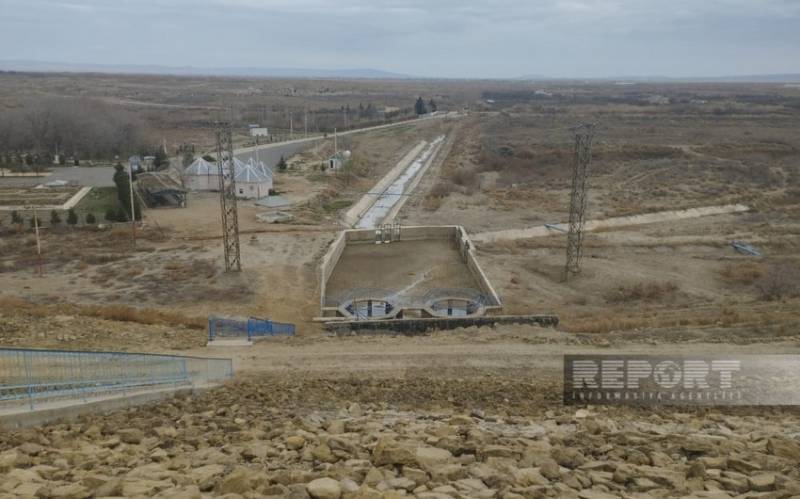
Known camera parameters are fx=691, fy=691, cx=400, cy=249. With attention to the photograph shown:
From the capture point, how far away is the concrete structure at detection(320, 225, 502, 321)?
19766 millimetres

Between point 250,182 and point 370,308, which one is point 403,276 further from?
point 250,182

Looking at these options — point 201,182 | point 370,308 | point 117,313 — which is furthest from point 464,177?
point 117,313

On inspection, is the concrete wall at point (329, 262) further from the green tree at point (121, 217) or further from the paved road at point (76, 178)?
the paved road at point (76, 178)

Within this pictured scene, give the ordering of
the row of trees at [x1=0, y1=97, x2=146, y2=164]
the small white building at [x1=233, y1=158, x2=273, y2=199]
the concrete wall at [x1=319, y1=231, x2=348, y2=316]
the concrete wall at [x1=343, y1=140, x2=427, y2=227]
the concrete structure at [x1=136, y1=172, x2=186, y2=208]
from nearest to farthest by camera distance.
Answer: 1. the concrete wall at [x1=319, y1=231, x2=348, y2=316]
2. the concrete structure at [x1=136, y1=172, x2=186, y2=208]
3. the concrete wall at [x1=343, y1=140, x2=427, y2=227]
4. the small white building at [x1=233, y1=158, x2=273, y2=199]
5. the row of trees at [x1=0, y1=97, x2=146, y2=164]

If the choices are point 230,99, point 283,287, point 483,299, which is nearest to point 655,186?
point 483,299

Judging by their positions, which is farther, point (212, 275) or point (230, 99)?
point (230, 99)

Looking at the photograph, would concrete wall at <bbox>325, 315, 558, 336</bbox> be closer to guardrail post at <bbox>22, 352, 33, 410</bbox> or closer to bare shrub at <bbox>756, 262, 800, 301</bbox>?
bare shrub at <bbox>756, 262, 800, 301</bbox>

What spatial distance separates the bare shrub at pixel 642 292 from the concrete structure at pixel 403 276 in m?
3.85

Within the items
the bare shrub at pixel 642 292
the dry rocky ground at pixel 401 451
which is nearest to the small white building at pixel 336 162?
the bare shrub at pixel 642 292

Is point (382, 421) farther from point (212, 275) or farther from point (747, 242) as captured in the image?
point (747, 242)

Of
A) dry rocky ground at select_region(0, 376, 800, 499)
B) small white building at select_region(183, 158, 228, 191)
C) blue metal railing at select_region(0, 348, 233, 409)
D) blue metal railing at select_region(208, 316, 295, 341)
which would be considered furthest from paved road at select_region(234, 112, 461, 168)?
dry rocky ground at select_region(0, 376, 800, 499)

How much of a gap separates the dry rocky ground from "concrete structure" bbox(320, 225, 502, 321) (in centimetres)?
835

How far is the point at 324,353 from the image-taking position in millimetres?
13922

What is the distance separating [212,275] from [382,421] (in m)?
12.9
